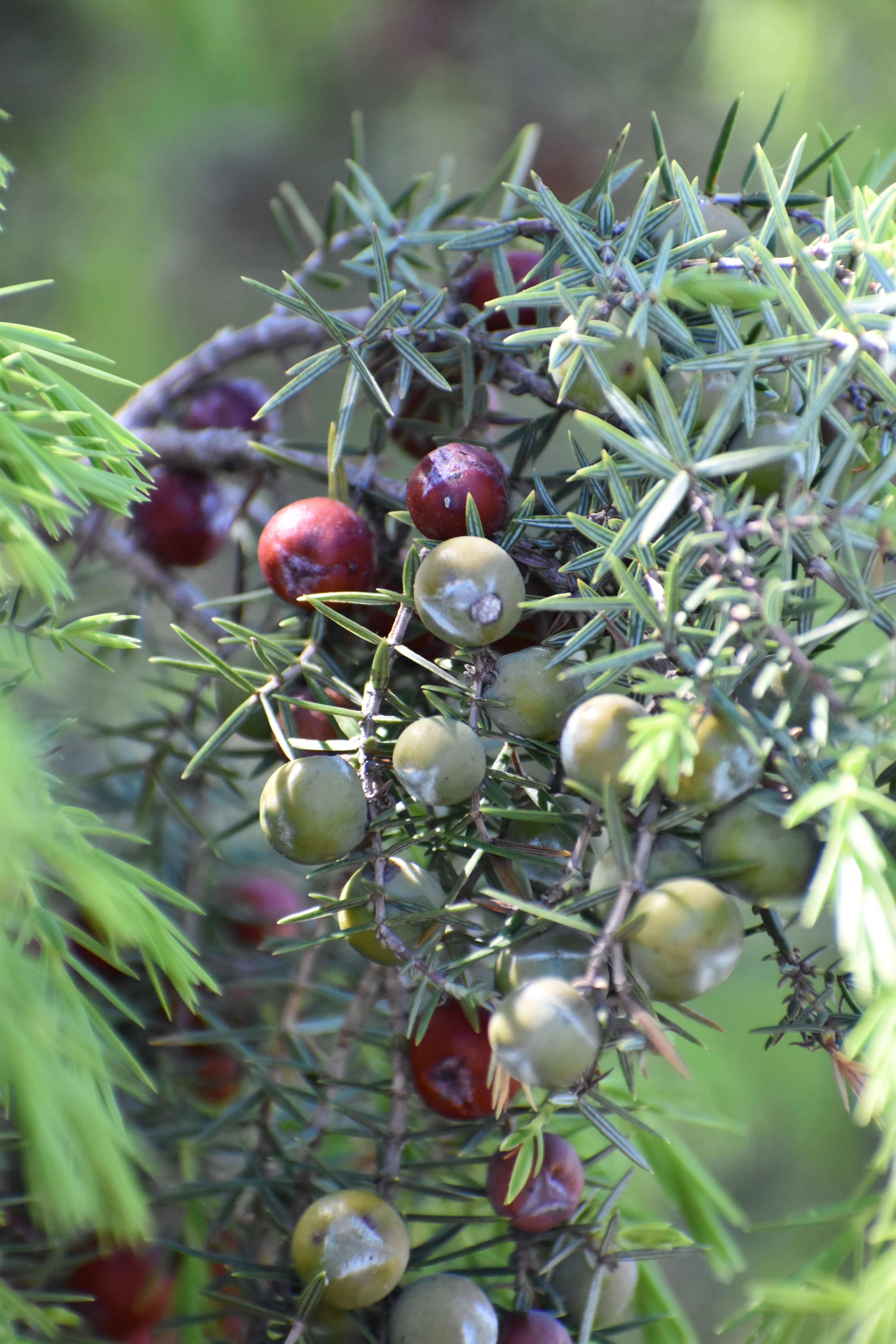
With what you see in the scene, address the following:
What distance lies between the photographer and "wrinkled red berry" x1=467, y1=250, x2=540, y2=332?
387 mm

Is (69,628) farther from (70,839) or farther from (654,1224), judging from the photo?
(654,1224)

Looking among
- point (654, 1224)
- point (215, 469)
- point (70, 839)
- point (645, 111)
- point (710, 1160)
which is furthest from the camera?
point (645, 111)

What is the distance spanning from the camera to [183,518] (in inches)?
20.0

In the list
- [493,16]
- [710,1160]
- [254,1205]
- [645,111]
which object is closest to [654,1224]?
[254,1205]

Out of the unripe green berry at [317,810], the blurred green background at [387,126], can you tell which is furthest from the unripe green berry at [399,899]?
the blurred green background at [387,126]

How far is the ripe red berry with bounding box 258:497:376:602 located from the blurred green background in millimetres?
614

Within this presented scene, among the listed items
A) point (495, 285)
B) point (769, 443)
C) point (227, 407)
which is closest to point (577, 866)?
point (769, 443)

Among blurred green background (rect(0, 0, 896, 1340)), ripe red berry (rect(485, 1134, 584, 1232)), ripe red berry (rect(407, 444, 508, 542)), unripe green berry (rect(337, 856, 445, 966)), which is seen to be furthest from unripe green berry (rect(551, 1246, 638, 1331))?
blurred green background (rect(0, 0, 896, 1340))

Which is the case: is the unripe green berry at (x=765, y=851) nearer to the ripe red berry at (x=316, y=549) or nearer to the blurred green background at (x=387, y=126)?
the ripe red berry at (x=316, y=549)

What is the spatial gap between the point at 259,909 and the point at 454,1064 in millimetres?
253

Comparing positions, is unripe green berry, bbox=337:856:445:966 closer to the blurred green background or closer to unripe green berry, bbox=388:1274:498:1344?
unripe green berry, bbox=388:1274:498:1344

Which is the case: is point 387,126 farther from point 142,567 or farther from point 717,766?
point 717,766

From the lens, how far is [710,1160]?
124cm

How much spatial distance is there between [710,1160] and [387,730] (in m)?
1.17
